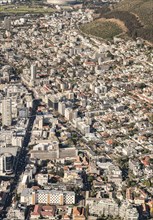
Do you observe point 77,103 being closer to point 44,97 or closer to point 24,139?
point 44,97

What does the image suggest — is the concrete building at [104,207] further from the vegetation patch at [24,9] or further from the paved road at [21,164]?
the vegetation patch at [24,9]

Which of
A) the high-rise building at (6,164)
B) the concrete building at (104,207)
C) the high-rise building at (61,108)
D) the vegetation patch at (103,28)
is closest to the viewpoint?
the concrete building at (104,207)

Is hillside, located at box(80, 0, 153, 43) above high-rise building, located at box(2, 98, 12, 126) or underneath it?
above

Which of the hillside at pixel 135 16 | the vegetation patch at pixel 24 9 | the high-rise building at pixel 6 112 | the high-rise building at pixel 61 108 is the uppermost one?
the hillside at pixel 135 16

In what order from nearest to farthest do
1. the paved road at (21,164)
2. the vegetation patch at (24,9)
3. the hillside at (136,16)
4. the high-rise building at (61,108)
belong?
the paved road at (21,164) → the high-rise building at (61,108) → the hillside at (136,16) → the vegetation patch at (24,9)

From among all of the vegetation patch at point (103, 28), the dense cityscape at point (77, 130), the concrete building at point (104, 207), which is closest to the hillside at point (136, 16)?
the vegetation patch at point (103, 28)

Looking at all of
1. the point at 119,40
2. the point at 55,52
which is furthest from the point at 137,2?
the point at 55,52

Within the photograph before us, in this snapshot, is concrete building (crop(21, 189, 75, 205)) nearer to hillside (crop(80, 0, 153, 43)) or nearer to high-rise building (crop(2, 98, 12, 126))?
high-rise building (crop(2, 98, 12, 126))

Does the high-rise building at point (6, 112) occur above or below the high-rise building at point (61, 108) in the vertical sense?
above

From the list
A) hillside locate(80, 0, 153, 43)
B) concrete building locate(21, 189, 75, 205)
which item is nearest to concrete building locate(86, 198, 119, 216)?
concrete building locate(21, 189, 75, 205)
